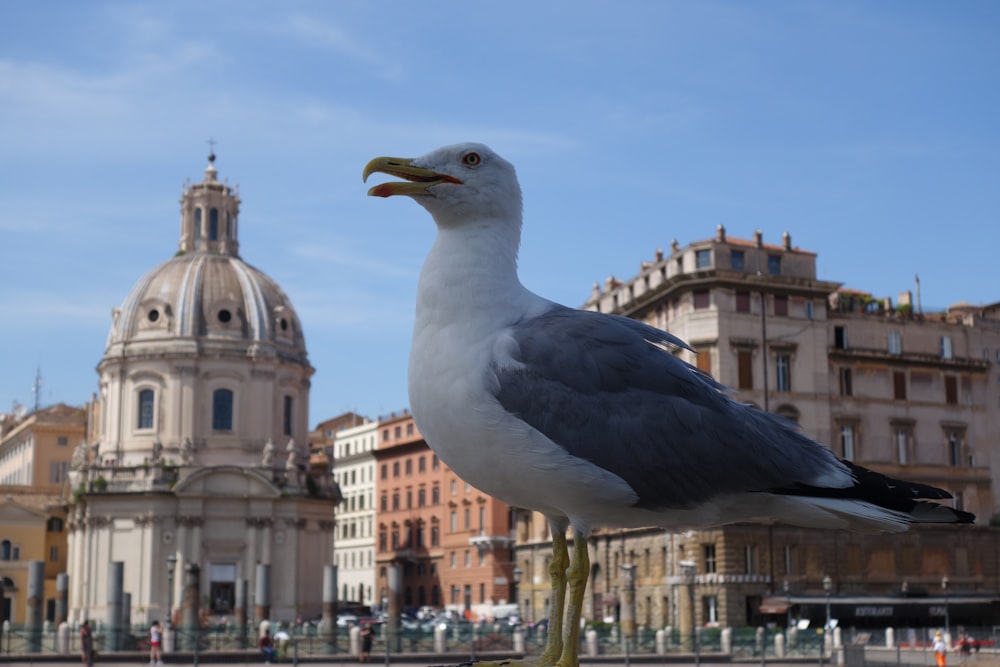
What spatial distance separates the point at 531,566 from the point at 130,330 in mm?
28942

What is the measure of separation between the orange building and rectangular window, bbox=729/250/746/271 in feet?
105

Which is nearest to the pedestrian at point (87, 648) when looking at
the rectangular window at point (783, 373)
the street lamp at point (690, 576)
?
the street lamp at point (690, 576)

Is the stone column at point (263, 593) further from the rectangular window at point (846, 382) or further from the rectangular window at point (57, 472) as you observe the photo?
the rectangular window at point (57, 472)

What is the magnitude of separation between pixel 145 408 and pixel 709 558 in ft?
122

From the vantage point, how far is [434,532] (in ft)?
335

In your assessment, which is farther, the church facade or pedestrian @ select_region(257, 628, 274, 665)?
the church facade

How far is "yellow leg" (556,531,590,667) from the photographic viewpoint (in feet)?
18.4

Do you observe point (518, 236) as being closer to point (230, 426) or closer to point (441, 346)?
point (441, 346)

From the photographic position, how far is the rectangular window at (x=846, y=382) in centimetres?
6444

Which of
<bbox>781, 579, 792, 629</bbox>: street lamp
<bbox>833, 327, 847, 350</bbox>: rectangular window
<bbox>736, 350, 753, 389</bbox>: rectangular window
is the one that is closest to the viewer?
<bbox>781, 579, 792, 629</bbox>: street lamp

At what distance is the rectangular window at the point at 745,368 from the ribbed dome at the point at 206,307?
1259 inches

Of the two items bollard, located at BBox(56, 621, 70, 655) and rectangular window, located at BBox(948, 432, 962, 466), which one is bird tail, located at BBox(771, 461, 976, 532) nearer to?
bollard, located at BBox(56, 621, 70, 655)

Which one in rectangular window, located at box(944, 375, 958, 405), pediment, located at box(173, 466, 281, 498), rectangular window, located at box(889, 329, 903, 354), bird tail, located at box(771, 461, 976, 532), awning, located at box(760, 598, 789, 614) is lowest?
awning, located at box(760, 598, 789, 614)

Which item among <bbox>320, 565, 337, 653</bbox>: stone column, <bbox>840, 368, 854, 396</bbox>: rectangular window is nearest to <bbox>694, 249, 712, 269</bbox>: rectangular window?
<bbox>840, 368, 854, 396</bbox>: rectangular window
